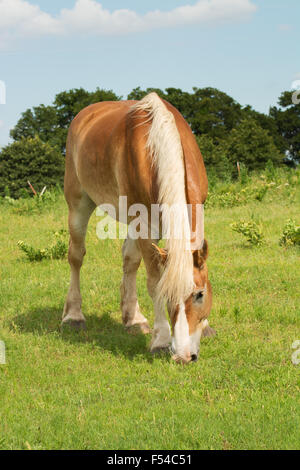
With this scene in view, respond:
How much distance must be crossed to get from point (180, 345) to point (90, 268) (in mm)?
4479

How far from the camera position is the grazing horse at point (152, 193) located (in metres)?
4.20

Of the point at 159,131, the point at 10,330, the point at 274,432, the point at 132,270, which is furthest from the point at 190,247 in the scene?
the point at 10,330

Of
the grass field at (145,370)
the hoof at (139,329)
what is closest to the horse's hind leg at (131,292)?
the hoof at (139,329)

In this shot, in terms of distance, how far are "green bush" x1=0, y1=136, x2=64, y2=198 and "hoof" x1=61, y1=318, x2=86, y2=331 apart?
35970 mm

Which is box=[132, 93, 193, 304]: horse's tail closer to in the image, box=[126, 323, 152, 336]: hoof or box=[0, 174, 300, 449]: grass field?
box=[0, 174, 300, 449]: grass field

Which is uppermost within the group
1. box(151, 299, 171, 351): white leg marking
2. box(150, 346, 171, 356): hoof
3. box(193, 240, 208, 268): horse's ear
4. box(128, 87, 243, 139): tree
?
box(128, 87, 243, 139): tree

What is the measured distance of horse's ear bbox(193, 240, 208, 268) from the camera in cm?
426

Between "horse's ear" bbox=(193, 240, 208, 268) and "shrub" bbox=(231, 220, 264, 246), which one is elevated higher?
"horse's ear" bbox=(193, 240, 208, 268)

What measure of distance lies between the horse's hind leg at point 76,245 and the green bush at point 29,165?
117ft

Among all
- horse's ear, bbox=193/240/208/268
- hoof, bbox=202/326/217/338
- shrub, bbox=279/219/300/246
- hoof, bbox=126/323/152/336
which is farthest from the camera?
shrub, bbox=279/219/300/246

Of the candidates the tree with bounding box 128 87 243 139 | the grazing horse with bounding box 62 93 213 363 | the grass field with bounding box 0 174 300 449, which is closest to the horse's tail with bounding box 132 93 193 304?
the grazing horse with bounding box 62 93 213 363

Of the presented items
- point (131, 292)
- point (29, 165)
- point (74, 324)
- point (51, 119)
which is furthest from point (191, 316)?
point (51, 119)

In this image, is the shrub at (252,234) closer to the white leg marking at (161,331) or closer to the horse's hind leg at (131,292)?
the horse's hind leg at (131,292)

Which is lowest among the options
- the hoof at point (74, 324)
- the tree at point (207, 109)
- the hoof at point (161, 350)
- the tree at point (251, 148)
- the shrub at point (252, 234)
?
the hoof at point (74, 324)
